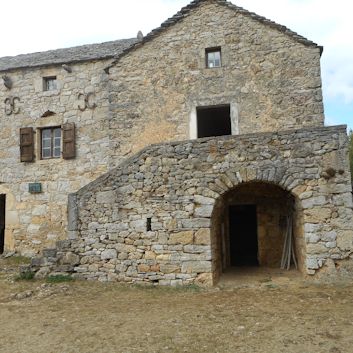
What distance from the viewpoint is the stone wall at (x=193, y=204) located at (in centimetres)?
762

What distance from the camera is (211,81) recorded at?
10898 mm

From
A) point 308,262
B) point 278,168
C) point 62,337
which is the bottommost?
point 62,337

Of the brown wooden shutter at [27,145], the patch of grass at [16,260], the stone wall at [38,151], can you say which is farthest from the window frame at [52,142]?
the patch of grass at [16,260]

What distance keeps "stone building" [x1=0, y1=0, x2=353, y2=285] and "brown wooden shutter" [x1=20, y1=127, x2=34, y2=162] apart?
0.04 m

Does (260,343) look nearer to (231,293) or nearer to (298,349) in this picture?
(298,349)

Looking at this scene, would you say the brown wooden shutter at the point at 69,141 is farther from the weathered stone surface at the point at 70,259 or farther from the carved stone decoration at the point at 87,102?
the weathered stone surface at the point at 70,259

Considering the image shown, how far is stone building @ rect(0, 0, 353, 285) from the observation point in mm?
7844

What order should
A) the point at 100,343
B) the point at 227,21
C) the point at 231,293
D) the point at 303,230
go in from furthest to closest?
the point at 227,21 → the point at 303,230 → the point at 231,293 → the point at 100,343

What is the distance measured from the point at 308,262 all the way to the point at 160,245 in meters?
3.03

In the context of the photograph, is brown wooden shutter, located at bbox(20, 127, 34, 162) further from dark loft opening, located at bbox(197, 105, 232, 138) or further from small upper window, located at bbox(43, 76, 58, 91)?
dark loft opening, located at bbox(197, 105, 232, 138)

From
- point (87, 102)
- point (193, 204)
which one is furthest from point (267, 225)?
point (87, 102)

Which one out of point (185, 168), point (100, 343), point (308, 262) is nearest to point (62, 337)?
point (100, 343)

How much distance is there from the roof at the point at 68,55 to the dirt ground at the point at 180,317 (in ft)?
25.7

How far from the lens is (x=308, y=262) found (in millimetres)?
7594
